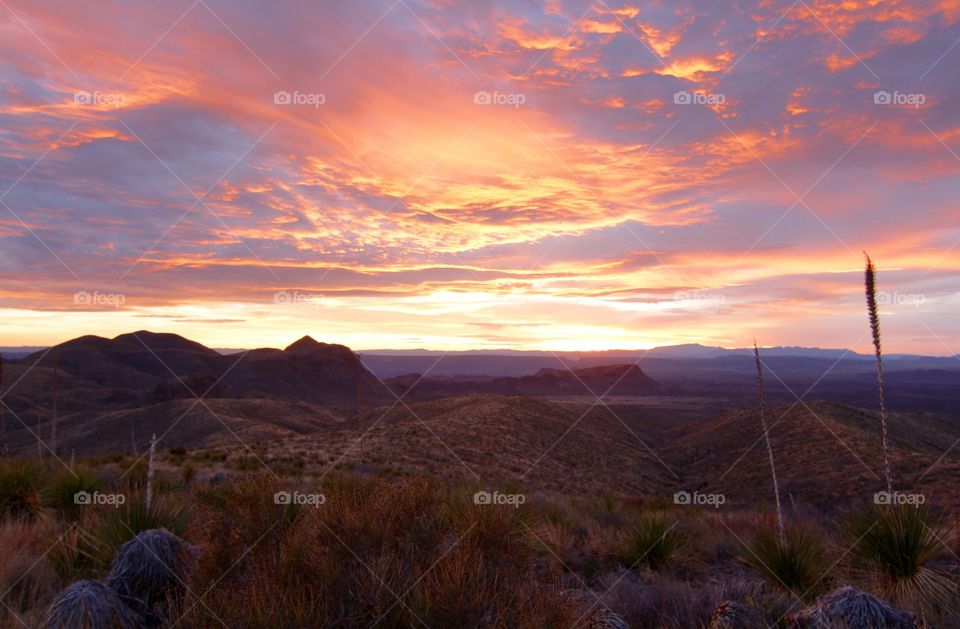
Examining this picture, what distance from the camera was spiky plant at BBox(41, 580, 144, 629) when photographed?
425cm

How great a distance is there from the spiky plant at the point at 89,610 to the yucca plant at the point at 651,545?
622 centimetres

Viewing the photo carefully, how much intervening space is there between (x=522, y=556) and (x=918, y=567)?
4.49m

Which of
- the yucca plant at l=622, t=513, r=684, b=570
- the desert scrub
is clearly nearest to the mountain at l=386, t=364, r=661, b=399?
the yucca plant at l=622, t=513, r=684, b=570

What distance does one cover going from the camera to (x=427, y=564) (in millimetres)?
4801

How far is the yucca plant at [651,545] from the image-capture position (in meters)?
8.23

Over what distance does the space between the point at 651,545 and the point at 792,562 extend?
6.81 ft

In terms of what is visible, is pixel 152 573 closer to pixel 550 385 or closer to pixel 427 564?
pixel 427 564

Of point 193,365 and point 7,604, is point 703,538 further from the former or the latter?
point 193,365

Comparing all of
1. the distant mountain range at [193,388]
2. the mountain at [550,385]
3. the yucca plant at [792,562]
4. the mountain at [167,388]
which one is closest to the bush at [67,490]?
the yucca plant at [792,562]

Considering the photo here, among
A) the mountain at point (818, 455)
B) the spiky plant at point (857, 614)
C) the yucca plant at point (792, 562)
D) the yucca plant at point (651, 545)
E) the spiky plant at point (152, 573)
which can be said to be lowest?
the mountain at point (818, 455)

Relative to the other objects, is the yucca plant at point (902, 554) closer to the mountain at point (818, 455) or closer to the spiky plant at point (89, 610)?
the spiky plant at point (89, 610)

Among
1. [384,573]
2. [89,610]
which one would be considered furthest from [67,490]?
[384,573]

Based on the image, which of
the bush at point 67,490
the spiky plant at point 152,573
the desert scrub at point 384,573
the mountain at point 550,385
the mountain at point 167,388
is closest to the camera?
the desert scrub at point 384,573

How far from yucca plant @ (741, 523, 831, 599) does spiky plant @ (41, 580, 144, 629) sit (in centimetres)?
662
